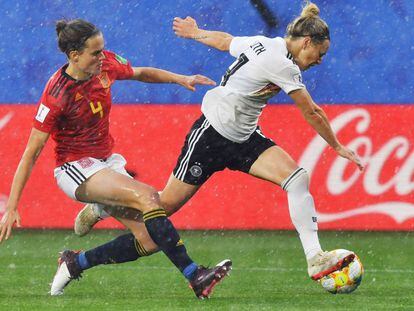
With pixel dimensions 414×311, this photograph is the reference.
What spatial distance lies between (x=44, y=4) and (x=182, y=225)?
4.17 metres

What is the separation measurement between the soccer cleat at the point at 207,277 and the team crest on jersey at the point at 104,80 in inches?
50.6

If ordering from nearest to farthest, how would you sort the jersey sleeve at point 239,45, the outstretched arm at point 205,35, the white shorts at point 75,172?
1. the white shorts at point 75,172
2. the jersey sleeve at point 239,45
3. the outstretched arm at point 205,35

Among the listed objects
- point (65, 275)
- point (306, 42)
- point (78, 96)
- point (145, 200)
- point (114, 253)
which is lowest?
point (65, 275)

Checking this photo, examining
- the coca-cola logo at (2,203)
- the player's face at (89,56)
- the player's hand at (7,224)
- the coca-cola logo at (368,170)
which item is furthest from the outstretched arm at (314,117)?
the coca-cola logo at (2,203)

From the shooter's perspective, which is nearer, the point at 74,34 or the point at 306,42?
the point at 74,34

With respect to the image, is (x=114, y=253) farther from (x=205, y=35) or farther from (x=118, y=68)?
(x=205, y=35)

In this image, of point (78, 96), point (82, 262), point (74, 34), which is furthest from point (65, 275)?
point (74, 34)

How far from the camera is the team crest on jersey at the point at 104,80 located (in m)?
7.75

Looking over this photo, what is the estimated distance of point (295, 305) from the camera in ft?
23.3

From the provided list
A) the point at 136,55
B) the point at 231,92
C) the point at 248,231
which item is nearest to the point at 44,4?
the point at 136,55

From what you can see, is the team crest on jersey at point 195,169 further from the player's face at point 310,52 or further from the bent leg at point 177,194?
the player's face at point 310,52

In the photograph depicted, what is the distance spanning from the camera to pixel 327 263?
7.60 metres

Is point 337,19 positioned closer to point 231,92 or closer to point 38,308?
point 231,92

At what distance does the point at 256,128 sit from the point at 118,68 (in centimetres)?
99
